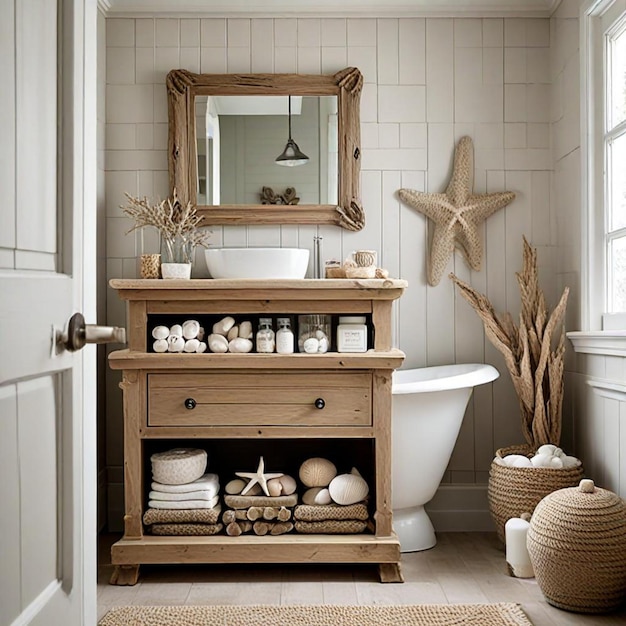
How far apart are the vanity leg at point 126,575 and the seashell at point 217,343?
860mm

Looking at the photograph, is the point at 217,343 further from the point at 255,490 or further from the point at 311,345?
the point at 255,490

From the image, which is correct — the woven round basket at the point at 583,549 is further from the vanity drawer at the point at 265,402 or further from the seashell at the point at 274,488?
the seashell at the point at 274,488

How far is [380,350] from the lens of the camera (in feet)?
9.32

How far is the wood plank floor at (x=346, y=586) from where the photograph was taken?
259cm

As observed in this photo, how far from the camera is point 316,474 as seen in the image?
2932 mm

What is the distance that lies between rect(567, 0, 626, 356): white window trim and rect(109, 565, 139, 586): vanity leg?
6.45 ft

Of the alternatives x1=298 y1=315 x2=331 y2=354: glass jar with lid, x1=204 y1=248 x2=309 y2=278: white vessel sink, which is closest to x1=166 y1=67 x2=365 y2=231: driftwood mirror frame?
x1=204 y1=248 x2=309 y2=278: white vessel sink

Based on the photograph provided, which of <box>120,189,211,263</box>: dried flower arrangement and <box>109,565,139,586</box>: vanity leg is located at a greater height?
<box>120,189,211,263</box>: dried flower arrangement

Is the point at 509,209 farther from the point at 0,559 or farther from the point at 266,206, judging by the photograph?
the point at 0,559

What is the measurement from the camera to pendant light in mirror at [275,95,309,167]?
3424 mm

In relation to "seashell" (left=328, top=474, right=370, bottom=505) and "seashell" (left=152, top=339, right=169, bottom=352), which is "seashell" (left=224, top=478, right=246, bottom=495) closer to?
"seashell" (left=328, top=474, right=370, bottom=505)

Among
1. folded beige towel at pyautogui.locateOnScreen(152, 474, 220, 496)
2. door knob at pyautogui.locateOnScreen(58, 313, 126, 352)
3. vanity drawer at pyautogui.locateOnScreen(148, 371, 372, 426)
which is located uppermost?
door knob at pyautogui.locateOnScreen(58, 313, 126, 352)

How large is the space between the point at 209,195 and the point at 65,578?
8.09 feet

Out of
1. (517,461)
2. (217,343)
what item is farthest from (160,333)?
(517,461)
